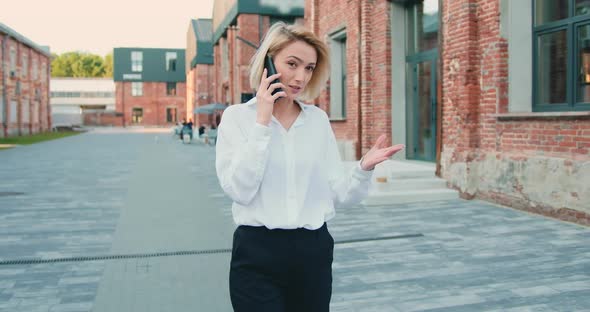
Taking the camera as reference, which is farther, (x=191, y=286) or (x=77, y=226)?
(x=77, y=226)

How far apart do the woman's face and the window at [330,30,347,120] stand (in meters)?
14.1

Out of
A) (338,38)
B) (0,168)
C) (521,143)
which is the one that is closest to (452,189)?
(521,143)

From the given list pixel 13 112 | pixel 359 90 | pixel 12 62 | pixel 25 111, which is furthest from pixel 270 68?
pixel 25 111

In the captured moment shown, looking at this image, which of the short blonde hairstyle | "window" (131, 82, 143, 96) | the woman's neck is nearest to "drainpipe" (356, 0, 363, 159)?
the short blonde hairstyle

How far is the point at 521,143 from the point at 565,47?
4.81 ft

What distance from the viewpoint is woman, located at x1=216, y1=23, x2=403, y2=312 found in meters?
2.03

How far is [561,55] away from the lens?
823 centimetres

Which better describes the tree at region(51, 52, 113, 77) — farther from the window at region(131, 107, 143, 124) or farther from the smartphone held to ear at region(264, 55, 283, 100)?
the smartphone held to ear at region(264, 55, 283, 100)

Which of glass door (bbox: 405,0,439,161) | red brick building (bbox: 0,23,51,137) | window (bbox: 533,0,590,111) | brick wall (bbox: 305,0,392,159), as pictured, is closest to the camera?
window (bbox: 533,0,590,111)

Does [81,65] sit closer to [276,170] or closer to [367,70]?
[367,70]

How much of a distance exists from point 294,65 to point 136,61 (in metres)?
78.3

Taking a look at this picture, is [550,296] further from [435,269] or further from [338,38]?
[338,38]

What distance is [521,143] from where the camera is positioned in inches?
331

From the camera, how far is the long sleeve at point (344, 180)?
2.26 meters
